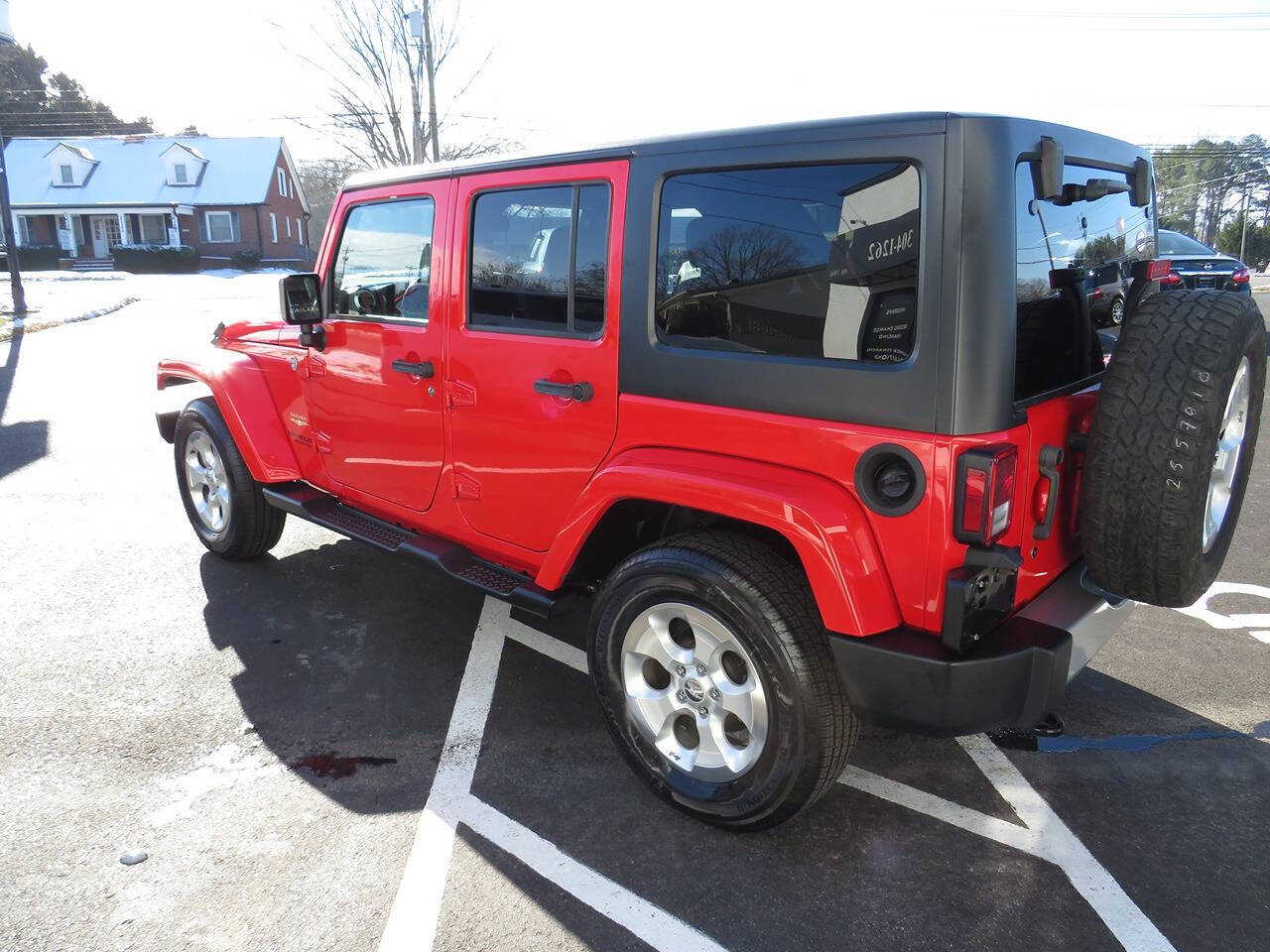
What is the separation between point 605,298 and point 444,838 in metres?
1.78

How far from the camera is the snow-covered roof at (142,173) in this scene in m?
49.1

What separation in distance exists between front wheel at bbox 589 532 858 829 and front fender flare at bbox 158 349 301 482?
2.34 m

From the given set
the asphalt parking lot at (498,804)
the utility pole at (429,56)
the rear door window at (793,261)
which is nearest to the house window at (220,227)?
the utility pole at (429,56)

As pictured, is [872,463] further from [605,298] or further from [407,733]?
[407,733]

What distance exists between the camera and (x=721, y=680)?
8.57 ft

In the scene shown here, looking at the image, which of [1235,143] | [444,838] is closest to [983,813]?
[444,838]

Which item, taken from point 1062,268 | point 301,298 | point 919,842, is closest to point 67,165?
point 301,298

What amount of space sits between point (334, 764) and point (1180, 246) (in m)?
13.2

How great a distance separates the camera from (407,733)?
3326 millimetres

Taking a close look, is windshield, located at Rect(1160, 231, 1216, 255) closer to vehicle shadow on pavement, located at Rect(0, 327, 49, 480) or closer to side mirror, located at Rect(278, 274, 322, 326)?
side mirror, located at Rect(278, 274, 322, 326)

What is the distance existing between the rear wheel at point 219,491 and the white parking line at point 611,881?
1.95 m

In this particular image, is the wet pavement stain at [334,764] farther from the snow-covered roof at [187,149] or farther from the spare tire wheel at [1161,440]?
the snow-covered roof at [187,149]

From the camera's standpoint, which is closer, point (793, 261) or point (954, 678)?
point (954, 678)

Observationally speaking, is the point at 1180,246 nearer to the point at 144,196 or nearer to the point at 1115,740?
the point at 1115,740
